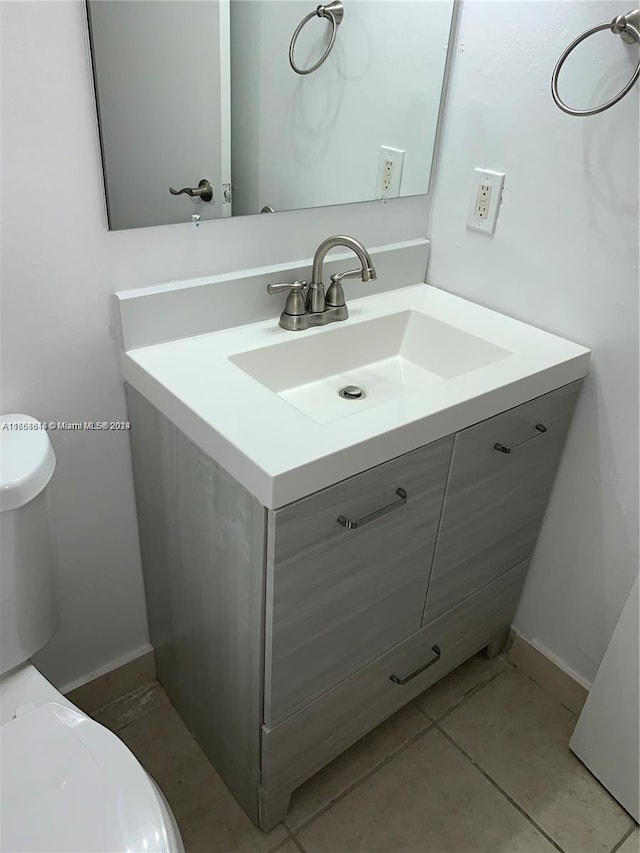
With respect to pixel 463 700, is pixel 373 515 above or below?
above

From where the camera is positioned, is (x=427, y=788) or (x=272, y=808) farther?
(x=427, y=788)

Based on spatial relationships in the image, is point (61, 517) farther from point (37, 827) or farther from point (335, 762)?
point (335, 762)

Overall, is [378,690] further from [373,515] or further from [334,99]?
[334,99]

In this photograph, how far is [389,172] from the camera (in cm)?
147

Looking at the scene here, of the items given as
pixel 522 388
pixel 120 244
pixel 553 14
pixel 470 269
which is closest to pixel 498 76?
pixel 553 14

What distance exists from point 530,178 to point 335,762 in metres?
1.31

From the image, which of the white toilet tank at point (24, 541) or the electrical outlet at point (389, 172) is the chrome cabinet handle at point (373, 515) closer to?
the white toilet tank at point (24, 541)

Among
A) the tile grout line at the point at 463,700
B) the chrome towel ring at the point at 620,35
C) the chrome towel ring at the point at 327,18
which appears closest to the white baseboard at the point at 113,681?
the tile grout line at the point at 463,700

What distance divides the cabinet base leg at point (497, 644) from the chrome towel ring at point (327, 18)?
1.37 meters

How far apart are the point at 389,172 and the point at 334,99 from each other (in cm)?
20

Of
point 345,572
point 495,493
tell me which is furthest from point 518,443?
point 345,572

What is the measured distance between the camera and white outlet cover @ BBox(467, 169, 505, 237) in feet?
4.53

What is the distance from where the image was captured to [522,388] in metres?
1.20

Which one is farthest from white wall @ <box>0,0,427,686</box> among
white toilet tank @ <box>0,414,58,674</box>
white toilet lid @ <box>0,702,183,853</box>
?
white toilet lid @ <box>0,702,183,853</box>
